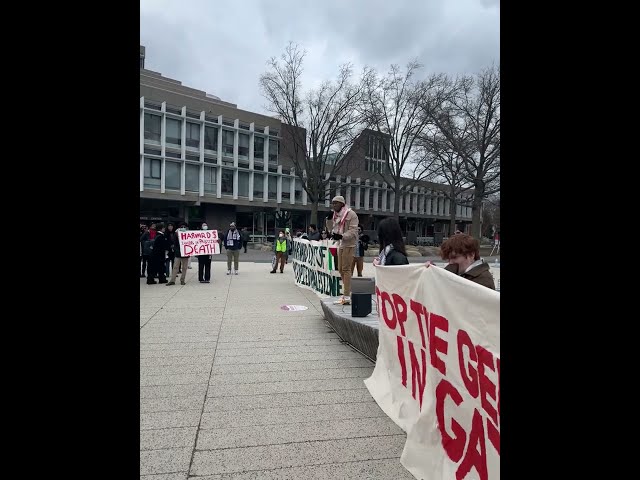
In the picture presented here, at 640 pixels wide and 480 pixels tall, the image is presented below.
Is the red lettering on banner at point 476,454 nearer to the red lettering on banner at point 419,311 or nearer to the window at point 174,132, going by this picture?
the red lettering on banner at point 419,311

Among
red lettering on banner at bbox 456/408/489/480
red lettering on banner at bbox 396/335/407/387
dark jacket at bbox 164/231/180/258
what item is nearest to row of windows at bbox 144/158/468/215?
dark jacket at bbox 164/231/180/258

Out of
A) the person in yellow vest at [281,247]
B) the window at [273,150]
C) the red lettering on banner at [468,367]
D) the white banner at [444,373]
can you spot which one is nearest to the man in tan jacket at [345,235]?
the white banner at [444,373]

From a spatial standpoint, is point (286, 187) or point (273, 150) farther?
point (286, 187)

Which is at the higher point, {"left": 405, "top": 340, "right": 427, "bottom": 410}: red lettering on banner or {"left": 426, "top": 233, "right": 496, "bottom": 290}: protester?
{"left": 426, "top": 233, "right": 496, "bottom": 290}: protester

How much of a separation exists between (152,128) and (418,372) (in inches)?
1614

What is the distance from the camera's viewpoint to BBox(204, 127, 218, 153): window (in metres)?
43.5

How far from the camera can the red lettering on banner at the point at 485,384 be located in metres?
2.21

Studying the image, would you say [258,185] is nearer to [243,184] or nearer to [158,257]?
[243,184]

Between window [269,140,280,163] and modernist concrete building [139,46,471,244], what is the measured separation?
102 mm

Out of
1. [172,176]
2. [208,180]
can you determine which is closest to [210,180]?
[208,180]

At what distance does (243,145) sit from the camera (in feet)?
153

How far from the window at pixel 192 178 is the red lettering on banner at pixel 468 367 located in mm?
41076

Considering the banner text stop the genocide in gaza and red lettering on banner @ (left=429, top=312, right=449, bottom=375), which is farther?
the banner text stop the genocide in gaza

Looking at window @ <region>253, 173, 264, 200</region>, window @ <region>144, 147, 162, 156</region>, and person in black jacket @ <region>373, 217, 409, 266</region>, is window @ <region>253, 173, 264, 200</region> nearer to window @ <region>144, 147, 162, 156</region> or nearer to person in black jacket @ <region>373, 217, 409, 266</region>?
window @ <region>144, 147, 162, 156</region>
